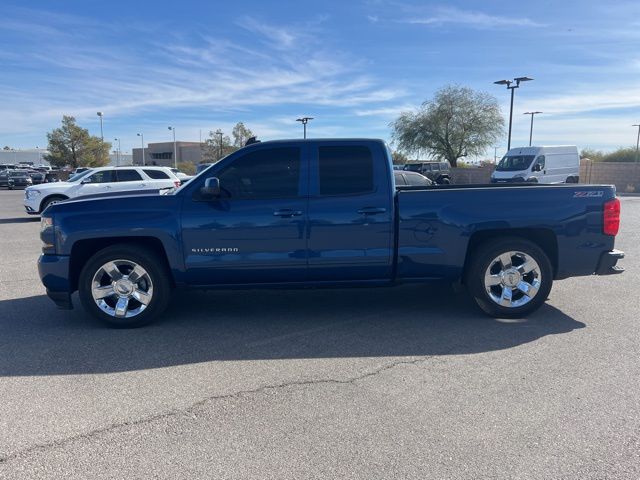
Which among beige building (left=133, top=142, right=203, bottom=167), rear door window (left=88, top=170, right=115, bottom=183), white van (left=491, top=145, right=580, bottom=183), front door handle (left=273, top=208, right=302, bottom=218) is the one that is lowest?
front door handle (left=273, top=208, right=302, bottom=218)

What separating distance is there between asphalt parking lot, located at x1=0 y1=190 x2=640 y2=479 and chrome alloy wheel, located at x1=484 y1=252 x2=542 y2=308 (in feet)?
0.85

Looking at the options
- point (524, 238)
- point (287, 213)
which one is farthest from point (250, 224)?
point (524, 238)

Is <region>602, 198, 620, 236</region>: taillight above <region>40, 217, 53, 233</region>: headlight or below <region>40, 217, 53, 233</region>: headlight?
above

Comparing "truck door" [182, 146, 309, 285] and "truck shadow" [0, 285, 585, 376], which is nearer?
"truck shadow" [0, 285, 585, 376]

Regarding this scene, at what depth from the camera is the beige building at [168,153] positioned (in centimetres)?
9831

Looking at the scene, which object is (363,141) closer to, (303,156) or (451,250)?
(303,156)

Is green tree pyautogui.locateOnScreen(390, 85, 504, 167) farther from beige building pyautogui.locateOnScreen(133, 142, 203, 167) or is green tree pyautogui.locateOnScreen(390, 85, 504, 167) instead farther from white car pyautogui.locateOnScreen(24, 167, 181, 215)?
beige building pyautogui.locateOnScreen(133, 142, 203, 167)

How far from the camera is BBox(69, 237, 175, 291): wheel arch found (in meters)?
5.31

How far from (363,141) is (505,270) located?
208cm

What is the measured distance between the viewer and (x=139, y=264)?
523cm

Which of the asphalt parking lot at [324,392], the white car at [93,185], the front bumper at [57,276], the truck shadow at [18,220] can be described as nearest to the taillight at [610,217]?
the asphalt parking lot at [324,392]

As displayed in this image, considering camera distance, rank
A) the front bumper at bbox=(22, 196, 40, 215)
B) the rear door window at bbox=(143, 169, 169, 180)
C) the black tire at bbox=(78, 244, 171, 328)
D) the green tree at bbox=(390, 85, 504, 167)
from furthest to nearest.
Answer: the green tree at bbox=(390, 85, 504, 167)
the rear door window at bbox=(143, 169, 169, 180)
the front bumper at bbox=(22, 196, 40, 215)
the black tire at bbox=(78, 244, 171, 328)

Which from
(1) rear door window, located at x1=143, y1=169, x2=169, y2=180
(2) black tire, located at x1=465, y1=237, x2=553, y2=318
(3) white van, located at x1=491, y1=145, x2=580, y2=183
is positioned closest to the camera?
(2) black tire, located at x1=465, y1=237, x2=553, y2=318

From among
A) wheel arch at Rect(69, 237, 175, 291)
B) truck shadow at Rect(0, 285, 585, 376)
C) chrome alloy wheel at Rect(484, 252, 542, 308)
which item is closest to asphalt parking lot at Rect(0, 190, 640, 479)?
truck shadow at Rect(0, 285, 585, 376)
